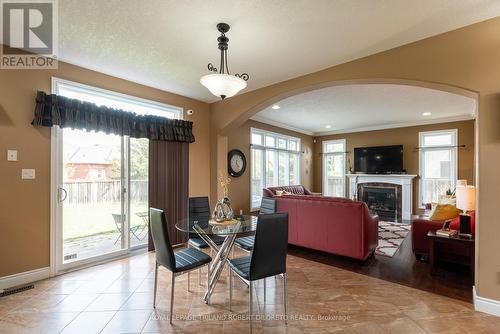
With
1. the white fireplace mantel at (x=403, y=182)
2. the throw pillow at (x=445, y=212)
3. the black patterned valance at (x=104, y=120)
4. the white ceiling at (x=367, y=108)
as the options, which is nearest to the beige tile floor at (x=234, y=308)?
the throw pillow at (x=445, y=212)

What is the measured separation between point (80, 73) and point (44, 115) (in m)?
0.75

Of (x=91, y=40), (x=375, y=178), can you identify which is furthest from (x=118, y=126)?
(x=375, y=178)

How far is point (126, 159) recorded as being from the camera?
3791 mm

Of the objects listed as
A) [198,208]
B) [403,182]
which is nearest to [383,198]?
[403,182]

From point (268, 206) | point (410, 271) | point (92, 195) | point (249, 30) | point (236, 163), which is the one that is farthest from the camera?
point (236, 163)

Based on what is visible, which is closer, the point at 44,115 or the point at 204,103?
the point at 44,115

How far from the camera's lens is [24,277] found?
2814mm

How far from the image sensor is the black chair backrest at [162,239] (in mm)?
2143

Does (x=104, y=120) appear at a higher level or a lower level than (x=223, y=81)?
lower

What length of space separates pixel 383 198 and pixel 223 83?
6.89 meters

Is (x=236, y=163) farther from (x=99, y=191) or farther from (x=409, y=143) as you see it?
(x=409, y=143)

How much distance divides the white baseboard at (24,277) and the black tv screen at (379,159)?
7.76 metres

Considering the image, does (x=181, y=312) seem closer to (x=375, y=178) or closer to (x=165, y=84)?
(x=165, y=84)

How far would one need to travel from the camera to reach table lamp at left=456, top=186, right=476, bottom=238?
2.76 m
